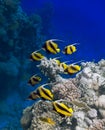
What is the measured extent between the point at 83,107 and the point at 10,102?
1120 centimetres

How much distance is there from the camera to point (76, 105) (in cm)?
711

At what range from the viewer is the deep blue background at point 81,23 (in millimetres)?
45325

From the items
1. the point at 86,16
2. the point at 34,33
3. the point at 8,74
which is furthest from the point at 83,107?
the point at 86,16

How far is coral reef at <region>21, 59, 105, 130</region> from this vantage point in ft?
22.5

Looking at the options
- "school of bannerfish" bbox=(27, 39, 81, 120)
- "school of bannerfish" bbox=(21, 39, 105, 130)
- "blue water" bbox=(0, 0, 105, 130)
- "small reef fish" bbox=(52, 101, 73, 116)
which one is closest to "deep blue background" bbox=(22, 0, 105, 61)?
"blue water" bbox=(0, 0, 105, 130)

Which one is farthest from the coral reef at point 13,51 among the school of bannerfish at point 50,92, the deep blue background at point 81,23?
the deep blue background at point 81,23

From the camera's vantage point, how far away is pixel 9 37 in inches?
655

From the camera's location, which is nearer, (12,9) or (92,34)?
(12,9)

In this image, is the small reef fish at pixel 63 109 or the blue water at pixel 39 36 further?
the blue water at pixel 39 36

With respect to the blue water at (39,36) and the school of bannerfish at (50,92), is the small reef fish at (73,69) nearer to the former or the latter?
the school of bannerfish at (50,92)

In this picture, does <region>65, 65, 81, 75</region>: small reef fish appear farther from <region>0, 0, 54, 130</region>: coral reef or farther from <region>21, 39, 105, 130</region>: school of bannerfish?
<region>0, 0, 54, 130</region>: coral reef

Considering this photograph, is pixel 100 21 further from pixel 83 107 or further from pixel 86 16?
pixel 83 107

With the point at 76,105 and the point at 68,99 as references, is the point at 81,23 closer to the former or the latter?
the point at 68,99

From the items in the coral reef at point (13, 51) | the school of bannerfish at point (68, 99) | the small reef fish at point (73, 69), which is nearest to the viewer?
the small reef fish at point (73, 69)
